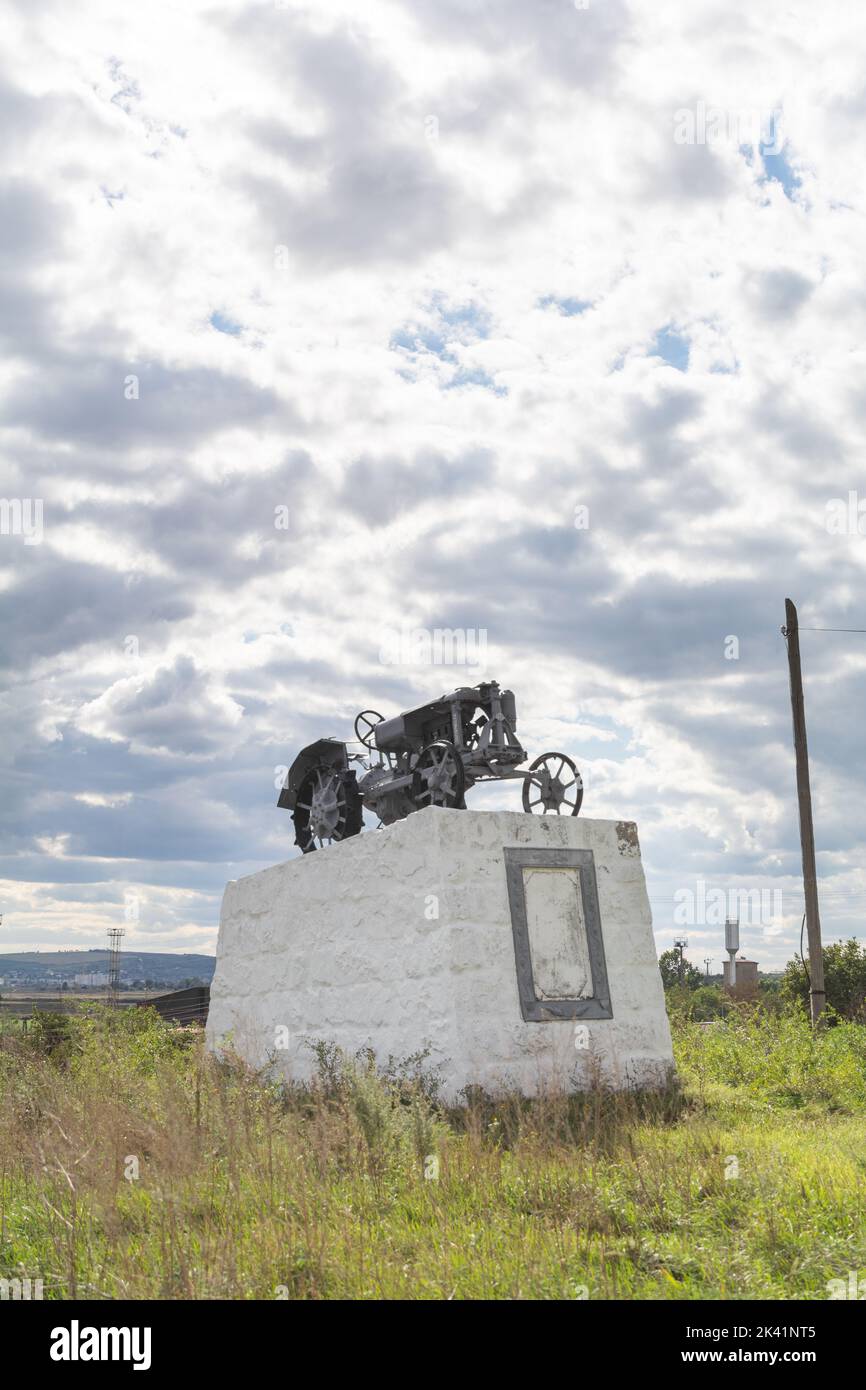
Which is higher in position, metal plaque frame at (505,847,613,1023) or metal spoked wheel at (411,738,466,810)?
metal spoked wheel at (411,738,466,810)

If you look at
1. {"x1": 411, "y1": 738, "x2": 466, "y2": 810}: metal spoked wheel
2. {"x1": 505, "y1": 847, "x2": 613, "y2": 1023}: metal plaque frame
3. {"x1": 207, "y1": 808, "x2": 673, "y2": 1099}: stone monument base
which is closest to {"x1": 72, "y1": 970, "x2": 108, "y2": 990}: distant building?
{"x1": 207, "y1": 808, "x2": 673, "y2": 1099}: stone monument base

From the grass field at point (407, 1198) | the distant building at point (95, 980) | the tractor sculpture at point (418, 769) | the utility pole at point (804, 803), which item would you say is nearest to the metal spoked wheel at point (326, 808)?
the tractor sculpture at point (418, 769)

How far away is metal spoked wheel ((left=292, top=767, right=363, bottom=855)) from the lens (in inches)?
535

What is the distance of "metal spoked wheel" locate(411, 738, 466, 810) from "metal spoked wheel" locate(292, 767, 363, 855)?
118 cm

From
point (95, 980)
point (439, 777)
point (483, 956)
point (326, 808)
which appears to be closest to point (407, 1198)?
point (483, 956)

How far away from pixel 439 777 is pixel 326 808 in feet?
6.86

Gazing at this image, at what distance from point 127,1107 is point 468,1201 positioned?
2.89m

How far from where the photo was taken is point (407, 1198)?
7.05 metres

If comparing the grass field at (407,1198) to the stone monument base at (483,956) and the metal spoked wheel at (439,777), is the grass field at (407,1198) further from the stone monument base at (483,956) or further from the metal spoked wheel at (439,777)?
the metal spoked wheel at (439,777)

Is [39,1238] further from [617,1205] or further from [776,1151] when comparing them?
[776,1151]

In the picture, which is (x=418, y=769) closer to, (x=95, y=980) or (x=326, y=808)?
(x=326, y=808)

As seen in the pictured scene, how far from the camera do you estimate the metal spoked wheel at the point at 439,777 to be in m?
12.1

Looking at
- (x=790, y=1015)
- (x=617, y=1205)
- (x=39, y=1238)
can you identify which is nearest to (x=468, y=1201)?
(x=617, y=1205)

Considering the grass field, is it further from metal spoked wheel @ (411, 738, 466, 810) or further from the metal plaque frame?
metal spoked wheel @ (411, 738, 466, 810)
